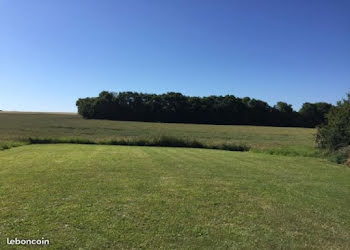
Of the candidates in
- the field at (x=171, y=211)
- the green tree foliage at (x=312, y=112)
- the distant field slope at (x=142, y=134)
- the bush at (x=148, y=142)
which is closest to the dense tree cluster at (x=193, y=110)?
the green tree foliage at (x=312, y=112)

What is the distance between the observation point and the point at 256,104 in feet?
331

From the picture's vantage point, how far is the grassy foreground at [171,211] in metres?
A: 4.69

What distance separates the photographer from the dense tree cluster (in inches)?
3575

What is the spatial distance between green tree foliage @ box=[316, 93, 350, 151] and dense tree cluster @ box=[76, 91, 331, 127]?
223 ft

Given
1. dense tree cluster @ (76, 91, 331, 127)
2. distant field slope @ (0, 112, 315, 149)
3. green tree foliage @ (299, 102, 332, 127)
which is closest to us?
distant field slope @ (0, 112, 315, 149)

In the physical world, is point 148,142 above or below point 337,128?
below

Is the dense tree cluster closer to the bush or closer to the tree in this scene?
the tree

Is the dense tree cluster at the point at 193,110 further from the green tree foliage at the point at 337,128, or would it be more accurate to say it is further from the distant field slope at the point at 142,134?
the green tree foliage at the point at 337,128

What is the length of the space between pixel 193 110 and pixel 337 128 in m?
71.5

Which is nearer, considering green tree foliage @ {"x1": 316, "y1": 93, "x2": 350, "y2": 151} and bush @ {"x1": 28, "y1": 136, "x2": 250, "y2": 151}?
green tree foliage @ {"x1": 316, "y1": 93, "x2": 350, "y2": 151}

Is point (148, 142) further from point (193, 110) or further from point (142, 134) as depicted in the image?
point (193, 110)

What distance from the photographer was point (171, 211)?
6070 millimetres

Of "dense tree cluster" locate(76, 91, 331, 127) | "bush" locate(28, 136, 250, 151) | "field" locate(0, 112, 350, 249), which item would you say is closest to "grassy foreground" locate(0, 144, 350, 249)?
"field" locate(0, 112, 350, 249)

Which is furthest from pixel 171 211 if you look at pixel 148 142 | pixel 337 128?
pixel 148 142
